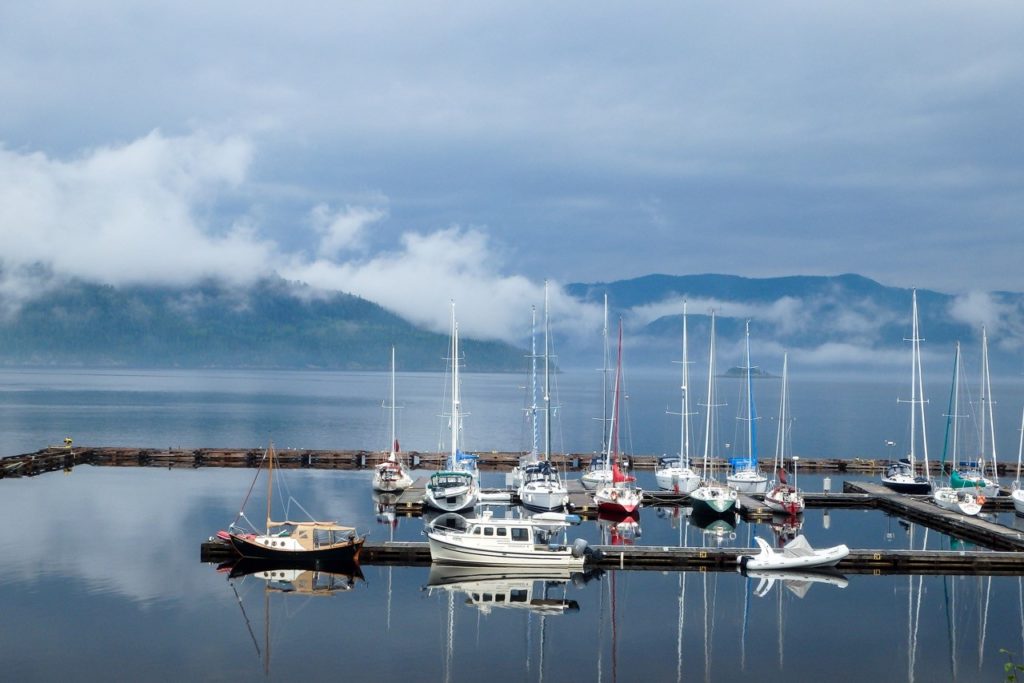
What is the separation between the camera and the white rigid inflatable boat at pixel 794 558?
4516 cm

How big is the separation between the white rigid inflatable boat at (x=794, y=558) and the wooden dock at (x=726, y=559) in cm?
67

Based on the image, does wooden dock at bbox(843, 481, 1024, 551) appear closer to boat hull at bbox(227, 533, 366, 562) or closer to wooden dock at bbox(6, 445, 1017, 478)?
wooden dock at bbox(6, 445, 1017, 478)

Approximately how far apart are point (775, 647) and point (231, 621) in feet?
70.1

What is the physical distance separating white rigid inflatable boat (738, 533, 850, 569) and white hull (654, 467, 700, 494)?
22.6 metres

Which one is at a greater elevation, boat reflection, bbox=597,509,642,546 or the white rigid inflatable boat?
the white rigid inflatable boat

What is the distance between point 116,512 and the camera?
61438 millimetres

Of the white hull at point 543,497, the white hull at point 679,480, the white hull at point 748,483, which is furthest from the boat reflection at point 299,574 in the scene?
the white hull at point 748,483

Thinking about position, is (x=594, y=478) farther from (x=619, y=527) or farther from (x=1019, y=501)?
(x=1019, y=501)

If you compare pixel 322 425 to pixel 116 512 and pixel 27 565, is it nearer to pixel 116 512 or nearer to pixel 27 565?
pixel 116 512

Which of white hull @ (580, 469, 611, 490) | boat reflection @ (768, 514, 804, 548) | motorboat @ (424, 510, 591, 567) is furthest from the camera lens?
white hull @ (580, 469, 611, 490)

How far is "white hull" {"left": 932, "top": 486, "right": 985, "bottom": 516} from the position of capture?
58.4 metres

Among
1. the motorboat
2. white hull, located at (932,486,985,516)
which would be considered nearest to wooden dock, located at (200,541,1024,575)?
the motorboat

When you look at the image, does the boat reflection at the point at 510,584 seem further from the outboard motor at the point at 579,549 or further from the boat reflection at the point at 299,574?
the boat reflection at the point at 299,574

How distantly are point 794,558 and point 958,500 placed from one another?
23.5m
